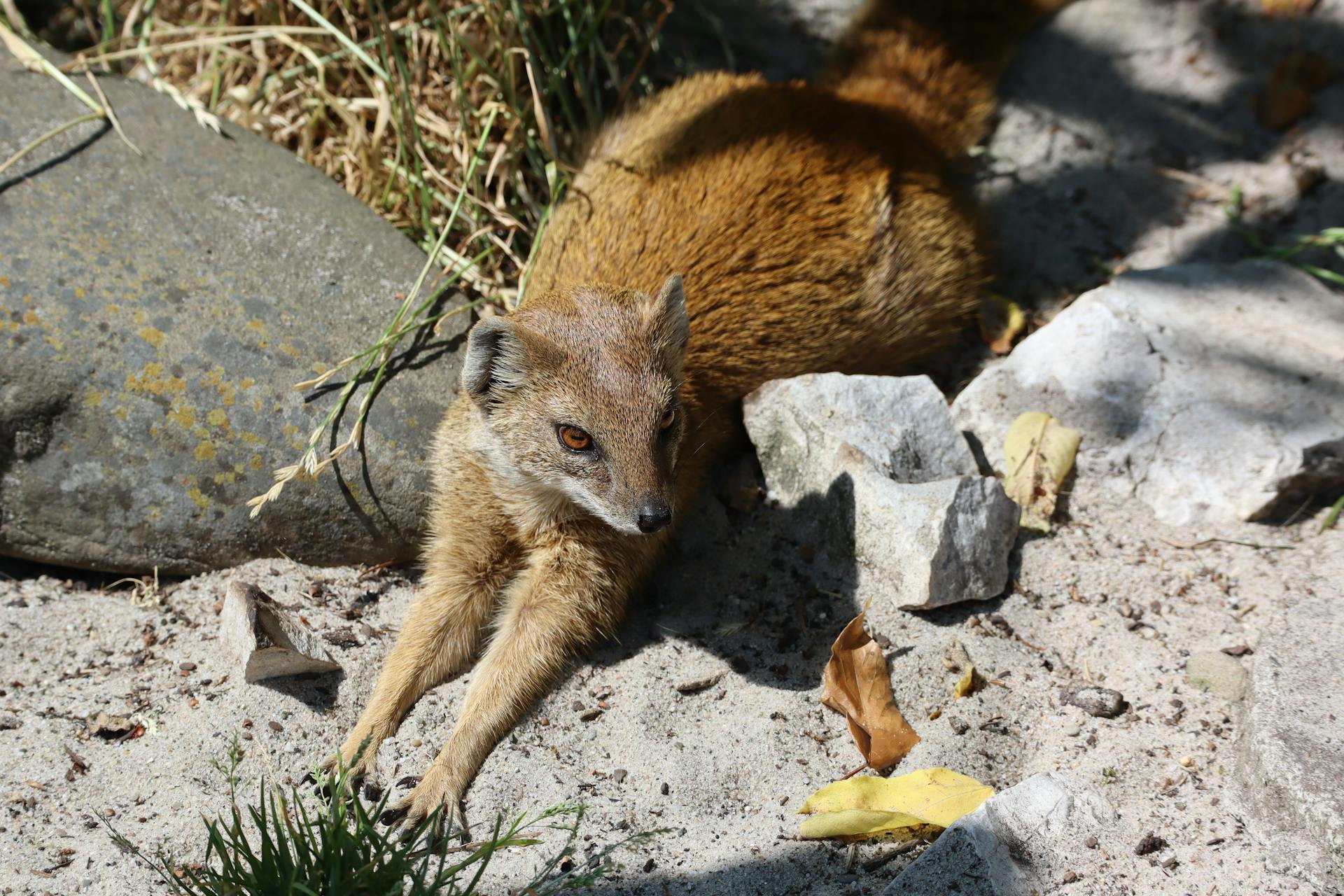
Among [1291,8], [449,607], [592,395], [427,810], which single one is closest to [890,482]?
[592,395]

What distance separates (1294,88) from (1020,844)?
4.23 meters

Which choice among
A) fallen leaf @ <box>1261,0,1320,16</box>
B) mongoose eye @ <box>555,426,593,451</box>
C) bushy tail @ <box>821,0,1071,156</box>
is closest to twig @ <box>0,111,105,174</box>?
mongoose eye @ <box>555,426,593,451</box>

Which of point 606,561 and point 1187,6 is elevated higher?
point 1187,6

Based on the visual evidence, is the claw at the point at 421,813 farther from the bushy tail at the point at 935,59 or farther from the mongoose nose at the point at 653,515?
the bushy tail at the point at 935,59

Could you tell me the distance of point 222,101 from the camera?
501 centimetres

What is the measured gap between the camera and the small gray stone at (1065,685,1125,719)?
10.8 ft

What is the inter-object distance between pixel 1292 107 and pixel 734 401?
3.26 meters

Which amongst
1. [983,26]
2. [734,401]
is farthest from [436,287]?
[983,26]

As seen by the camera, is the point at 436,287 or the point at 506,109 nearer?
the point at 436,287

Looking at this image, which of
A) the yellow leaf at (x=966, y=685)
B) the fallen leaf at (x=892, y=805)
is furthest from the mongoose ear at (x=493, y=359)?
the yellow leaf at (x=966, y=685)

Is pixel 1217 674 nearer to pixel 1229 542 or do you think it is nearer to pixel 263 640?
pixel 1229 542

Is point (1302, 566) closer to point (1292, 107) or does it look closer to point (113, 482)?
point (1292, 107)

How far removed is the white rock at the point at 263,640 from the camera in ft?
10.9

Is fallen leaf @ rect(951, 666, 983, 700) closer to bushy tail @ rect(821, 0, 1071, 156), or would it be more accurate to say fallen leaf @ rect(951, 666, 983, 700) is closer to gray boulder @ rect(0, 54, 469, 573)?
gray boulder @ rect(0, 54, 469, 573)
